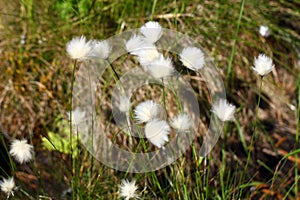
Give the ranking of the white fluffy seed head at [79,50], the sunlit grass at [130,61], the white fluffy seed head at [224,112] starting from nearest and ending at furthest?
the white fluffy seed head at [79,50] < the white fluffy seed head at [224,112] < the sunlit grass at [130,61]

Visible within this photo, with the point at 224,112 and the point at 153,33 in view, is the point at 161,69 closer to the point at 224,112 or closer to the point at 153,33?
the point at 153,33

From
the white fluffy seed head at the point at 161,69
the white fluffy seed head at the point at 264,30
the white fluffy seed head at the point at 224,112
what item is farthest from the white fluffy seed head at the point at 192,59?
the white fluffy seed head at the point at 264,30

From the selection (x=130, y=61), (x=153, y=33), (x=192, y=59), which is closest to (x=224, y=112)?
(x=192, y=59)

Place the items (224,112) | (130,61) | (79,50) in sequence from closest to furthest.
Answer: (79,50) → (224,112) → (130,61)

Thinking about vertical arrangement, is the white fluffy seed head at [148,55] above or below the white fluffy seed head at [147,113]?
above

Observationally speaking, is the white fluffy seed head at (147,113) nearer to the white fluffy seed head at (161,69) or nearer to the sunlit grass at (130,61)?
the white fluffy seed head at (161,69)

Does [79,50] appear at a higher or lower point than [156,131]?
higher

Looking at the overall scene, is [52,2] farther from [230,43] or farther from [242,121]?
[242,121]

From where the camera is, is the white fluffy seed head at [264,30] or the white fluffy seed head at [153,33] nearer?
the white fluffy seed head at [153,33]

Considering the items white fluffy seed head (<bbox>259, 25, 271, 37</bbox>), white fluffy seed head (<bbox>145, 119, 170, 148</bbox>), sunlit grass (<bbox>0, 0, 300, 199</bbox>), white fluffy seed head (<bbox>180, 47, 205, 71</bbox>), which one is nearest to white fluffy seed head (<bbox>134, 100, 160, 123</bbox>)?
white fluffy seed head (<bbox>145, 119, 170, 148</bbox>)

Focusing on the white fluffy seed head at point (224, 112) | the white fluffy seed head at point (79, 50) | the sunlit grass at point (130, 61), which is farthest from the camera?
the sunlit grass at point (130, 61)

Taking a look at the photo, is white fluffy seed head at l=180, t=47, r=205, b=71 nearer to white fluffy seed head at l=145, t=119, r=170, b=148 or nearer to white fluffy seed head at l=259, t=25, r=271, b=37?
white fluffy seed head at l=145, t=119, r=170, b=148
